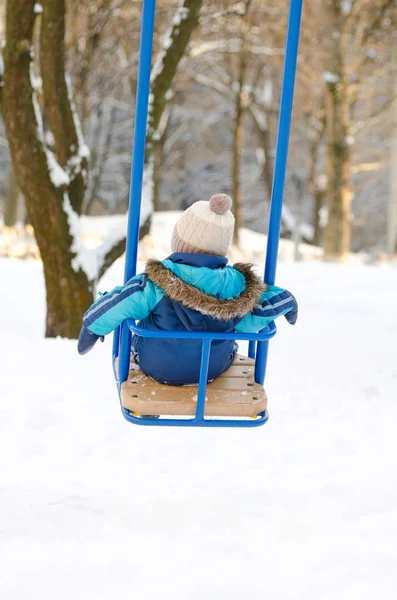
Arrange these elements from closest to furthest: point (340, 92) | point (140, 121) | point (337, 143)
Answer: point (140, 121), point (340, 92), point (337, 143)

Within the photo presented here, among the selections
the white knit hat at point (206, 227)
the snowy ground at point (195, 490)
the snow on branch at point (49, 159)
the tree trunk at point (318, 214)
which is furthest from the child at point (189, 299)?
the tree trunk at point (318, 214)

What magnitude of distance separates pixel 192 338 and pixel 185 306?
0.44 feet

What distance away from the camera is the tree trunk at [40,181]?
4949 mm

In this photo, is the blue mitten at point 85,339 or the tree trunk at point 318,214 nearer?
the blue mitten at point 85,339

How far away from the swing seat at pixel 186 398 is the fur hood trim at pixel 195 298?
0.31 m

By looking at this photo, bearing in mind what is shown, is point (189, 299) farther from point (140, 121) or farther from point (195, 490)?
point (195, 490)

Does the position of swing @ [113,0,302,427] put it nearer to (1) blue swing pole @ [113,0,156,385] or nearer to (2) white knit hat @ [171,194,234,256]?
(1) blue swing pole @ [113,0,156,385]

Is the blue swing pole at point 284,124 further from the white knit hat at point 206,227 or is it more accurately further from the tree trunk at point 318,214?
the tree trunk at point 318,214

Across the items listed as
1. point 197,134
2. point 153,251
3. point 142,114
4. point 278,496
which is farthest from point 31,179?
point 197,134

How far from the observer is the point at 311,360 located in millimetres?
5051

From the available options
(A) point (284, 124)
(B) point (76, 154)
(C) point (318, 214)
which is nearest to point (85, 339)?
(A) point (284, 124)

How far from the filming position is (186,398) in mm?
2684

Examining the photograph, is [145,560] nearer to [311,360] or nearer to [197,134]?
[311,360]

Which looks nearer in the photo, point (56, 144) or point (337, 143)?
point (56, 144)
